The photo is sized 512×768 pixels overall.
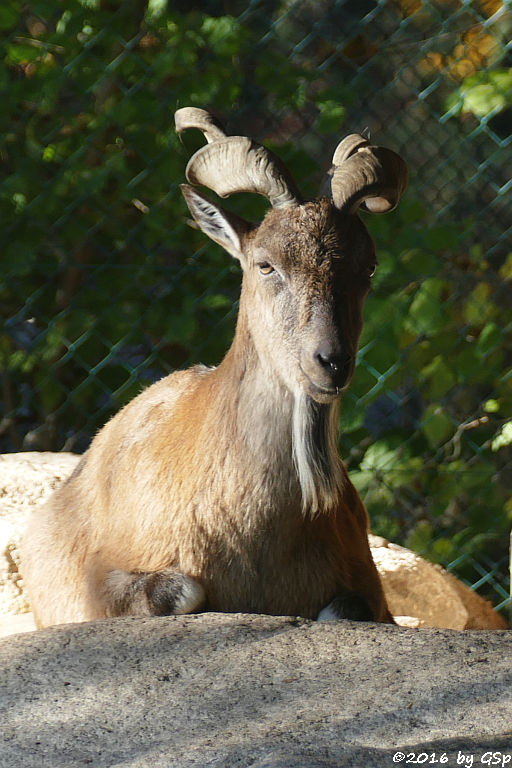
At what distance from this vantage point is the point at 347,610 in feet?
11.7

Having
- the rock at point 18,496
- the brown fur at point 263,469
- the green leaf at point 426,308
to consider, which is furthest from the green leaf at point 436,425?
the rock at point 18,496

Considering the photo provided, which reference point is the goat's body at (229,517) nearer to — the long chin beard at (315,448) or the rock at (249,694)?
the long chin beard at (315,448)

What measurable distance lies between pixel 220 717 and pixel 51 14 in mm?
3692

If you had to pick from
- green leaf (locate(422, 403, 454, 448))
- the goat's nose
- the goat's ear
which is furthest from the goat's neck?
green leaf (locate(422, 403, 454, 448))

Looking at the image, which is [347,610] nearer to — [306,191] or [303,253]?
[303,253]

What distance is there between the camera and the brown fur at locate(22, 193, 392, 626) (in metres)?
3.39

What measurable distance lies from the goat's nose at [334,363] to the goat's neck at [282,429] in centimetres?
16

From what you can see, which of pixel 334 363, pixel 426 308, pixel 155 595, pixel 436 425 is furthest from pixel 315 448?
pixel 436 425

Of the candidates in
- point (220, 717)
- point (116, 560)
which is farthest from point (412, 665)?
point (116, 560)

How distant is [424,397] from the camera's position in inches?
216

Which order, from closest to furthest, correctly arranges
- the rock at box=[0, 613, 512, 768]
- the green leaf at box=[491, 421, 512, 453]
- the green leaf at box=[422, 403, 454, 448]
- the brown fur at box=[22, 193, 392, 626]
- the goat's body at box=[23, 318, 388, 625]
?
the rock at box=[0, 613, 512, 768] → the brown fur at box=[22, 193, 392, 626] → the goat's body at box=[23, 318, 388, 625] → the green leaf at box=[491, 421, 512, 453] → the green leaf at box=[422, 403, 454, 448]

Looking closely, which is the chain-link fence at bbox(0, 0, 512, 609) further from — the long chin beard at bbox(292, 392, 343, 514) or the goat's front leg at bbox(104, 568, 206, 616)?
the goat's front leg at bbox(104, 568, 206, 616)

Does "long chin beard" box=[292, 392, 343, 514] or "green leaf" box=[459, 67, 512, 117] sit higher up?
"green leaf" box=[459, 67, 512, 117]

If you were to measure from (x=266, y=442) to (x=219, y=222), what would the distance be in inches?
32.0
